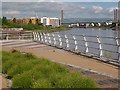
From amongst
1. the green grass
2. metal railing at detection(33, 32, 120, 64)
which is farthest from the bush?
metal railing at detection(33, 32, 120, 64)

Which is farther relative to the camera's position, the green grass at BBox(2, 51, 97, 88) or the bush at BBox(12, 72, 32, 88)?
the bush at BBox(12, 72, 32, 88)

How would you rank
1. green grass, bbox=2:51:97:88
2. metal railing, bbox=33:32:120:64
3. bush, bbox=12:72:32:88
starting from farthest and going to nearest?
metal railing, bbox=33:32:120:64 < bush, bbox=12:72:32:88 < green grass, bbox=2:51:97:88

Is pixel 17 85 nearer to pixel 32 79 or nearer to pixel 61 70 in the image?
pixel 32 79

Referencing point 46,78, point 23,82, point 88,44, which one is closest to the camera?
point 23,82

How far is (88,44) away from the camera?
2334cm

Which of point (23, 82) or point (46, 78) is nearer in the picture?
point (23, 82)

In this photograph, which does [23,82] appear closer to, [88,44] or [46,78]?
[46,78]

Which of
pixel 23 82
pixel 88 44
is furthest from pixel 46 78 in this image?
pixel 88 44

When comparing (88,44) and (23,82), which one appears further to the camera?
(88,44)

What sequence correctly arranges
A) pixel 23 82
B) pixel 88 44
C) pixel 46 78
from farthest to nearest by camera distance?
pixel 88 44, pixel 46 78, pixel 23 82

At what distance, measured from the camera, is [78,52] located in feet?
58.1

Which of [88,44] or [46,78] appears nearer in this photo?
[46,78]

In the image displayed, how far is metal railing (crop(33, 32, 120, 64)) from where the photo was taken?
14578 millimetres

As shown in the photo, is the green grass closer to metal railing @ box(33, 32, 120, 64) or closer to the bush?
the bush
